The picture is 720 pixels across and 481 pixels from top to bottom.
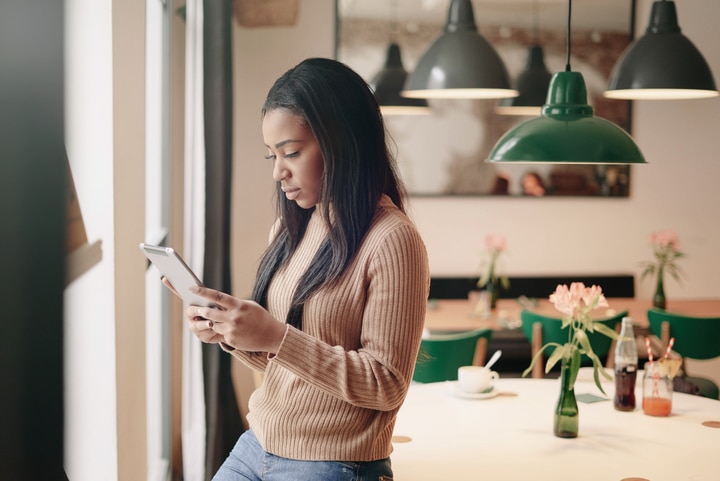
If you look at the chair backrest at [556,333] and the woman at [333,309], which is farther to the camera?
the chair backrest at [556,333]

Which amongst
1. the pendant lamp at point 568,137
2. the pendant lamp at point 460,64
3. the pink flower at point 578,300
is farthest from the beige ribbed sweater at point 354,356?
the pendant lamp at point 460,64

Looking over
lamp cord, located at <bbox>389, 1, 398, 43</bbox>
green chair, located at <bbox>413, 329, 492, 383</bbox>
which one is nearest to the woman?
green chair, located at <bbox>413, 329, 492, 383</bbox>

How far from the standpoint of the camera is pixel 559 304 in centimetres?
236

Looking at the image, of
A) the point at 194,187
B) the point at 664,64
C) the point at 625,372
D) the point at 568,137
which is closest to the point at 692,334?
A: the point at 625,372

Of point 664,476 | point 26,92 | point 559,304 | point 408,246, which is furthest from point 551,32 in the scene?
point 26,92

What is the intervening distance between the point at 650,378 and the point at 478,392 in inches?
21.0

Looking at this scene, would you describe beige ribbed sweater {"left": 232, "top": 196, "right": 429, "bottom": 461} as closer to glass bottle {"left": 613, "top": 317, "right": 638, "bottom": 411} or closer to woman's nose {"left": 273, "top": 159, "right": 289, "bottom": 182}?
woman's nose {"left": 273, "top": 159, "right": 289, "bottom": 182}

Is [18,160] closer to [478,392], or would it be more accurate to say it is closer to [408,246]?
[408,246]

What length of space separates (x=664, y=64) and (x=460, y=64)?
26.6 inches

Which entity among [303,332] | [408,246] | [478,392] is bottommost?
[478,392]

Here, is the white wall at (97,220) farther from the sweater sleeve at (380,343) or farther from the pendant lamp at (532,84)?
the pendant lamp at (532,84)

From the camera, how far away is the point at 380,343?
4.28 ft

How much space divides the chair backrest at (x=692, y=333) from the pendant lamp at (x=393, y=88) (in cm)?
156

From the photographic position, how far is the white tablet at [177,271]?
125 centimetres
